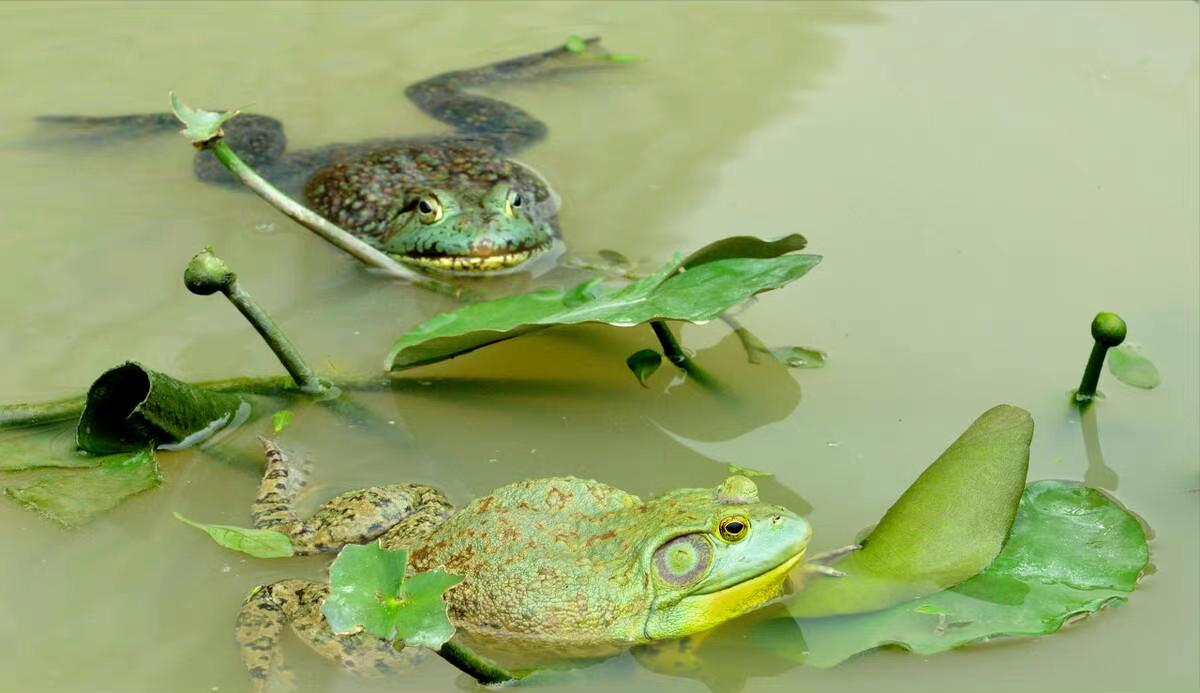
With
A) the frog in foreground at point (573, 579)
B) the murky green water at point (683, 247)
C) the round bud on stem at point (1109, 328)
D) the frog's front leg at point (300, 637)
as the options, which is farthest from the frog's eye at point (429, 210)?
the round bud on stem at point (1109, 328)

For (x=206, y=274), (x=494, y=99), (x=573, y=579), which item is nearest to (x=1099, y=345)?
(x=573, y=579)

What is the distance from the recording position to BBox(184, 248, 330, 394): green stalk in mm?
2660

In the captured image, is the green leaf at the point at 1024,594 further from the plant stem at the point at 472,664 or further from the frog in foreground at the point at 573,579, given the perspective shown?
the plant stem at the point at 472,664

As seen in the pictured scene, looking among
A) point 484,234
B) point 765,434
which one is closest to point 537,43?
point 484,234

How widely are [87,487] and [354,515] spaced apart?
2.31 ft

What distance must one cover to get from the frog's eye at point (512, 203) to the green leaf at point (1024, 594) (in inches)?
85.3

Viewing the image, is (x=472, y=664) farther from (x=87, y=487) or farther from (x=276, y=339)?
(x=87, y=487)

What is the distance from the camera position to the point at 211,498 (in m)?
3.11

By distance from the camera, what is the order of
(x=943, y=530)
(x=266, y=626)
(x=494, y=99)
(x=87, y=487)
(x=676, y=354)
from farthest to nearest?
(x=494, y=99)
(x=676, y=354)
(x=87, y=487)
(x=943, y=530)
(x=266, y=626)

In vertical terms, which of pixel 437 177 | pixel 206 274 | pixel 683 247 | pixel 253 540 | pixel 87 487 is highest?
pixel 206 274

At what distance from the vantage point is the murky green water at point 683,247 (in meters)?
2.84

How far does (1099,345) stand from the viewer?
10.6 ft

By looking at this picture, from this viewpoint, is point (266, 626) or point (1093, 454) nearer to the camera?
point (266, 626)

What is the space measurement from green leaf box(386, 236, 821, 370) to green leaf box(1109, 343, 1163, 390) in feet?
3.37
